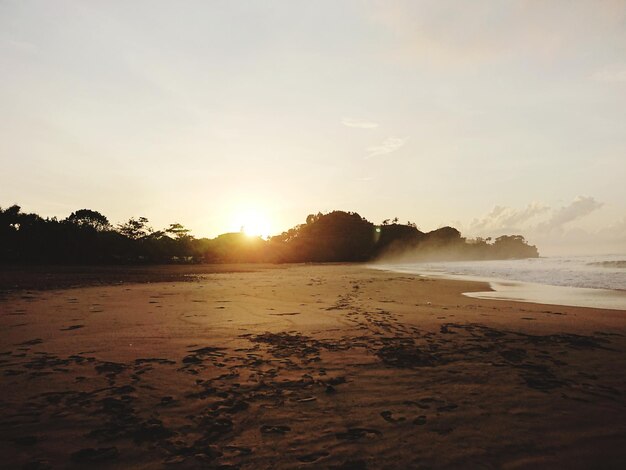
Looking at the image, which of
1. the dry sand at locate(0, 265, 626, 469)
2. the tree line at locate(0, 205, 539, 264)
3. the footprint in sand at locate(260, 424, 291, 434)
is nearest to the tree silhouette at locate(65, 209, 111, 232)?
the tree line at locate(0, 205, 539, 264)

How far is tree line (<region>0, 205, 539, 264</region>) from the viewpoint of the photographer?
45.6m

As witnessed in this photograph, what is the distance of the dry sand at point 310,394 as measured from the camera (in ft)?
9.63

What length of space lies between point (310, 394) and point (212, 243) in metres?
70.1

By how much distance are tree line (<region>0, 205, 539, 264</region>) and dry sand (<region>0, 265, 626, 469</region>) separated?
1881 inches

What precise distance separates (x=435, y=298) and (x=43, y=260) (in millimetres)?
51822

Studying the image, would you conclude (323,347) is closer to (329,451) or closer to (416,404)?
(416,404)

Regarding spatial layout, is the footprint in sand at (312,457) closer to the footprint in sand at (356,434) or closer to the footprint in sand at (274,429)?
the footprint in sand at (356,434)

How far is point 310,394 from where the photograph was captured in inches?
163

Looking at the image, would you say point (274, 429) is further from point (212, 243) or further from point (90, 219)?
point (212, 243)

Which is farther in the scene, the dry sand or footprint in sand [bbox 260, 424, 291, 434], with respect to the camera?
footprint in sand [bbox 260, 424, 291, 434]

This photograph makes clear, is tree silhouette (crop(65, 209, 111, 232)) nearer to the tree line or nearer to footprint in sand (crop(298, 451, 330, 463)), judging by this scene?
the tree line

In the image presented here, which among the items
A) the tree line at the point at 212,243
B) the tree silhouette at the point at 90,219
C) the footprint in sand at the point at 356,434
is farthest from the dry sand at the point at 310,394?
the tree silhouette at the point at 90,219

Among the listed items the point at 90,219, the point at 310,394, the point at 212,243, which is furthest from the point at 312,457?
the point at 212,243

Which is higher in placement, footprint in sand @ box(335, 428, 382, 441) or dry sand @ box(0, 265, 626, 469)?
dry sand @ box(0, 265, 626, 469)
